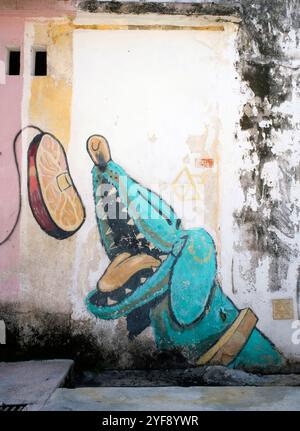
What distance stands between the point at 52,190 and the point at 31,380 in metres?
2.11

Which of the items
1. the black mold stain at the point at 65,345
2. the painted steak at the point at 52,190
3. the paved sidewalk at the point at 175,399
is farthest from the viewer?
the painted steak at the point at 52,190

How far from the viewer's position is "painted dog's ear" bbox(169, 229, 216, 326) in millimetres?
4996

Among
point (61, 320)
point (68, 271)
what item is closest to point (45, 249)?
point (68, 271)

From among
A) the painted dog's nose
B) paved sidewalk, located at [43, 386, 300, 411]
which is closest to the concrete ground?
paved sidewalk, located at [43, 386, 300, 411]

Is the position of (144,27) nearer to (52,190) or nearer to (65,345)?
(52,190)

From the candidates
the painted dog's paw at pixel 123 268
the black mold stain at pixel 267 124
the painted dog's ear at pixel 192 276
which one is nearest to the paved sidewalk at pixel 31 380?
the painted dog's paw at pixel 123 268

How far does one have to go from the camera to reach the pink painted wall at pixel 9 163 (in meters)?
5.00

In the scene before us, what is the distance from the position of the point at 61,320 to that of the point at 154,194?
72.3 inches

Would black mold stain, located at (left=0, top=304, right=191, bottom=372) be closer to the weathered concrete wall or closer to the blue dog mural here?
the weathered concrete wall

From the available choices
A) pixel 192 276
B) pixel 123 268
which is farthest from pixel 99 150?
pixel 192 276

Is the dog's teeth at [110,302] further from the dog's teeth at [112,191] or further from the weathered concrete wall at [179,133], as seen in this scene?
the dog's teeth at [112,191]

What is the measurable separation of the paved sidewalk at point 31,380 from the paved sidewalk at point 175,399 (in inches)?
4.6

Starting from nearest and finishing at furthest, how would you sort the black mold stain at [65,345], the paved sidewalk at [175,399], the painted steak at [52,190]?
1. the paved sidewalk at [175,399]
2. the black mold stain at [65,345]
3. the painted steak at [52,190]

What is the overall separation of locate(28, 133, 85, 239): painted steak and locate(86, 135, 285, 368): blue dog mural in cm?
30
